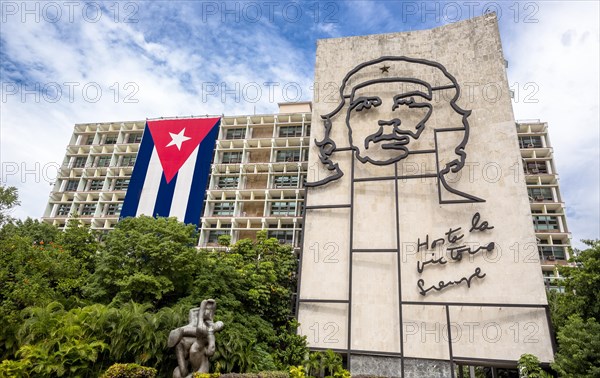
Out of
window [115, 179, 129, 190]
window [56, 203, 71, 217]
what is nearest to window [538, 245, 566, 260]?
window [115, 179, 129, 190]

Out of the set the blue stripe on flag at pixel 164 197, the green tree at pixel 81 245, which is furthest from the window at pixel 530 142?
the green tree at pixel 81 245

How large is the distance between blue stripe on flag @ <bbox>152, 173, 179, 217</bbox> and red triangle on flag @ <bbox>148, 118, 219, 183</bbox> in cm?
47

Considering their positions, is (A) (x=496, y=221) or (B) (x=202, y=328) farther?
(A) (x=496, y=221)

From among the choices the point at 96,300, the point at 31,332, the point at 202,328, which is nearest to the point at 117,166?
the point at 96,300

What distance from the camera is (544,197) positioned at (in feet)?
142

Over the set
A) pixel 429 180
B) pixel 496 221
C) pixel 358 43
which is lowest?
pixel 496 221

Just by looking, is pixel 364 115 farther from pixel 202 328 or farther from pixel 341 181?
pixel 202 328

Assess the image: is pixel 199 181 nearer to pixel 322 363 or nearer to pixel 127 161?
pixel 127 161

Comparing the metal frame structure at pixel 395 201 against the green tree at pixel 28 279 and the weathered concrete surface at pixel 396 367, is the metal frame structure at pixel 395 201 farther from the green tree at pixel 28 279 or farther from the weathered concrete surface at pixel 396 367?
the green tree at pixel 28 279

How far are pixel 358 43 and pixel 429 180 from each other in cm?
999

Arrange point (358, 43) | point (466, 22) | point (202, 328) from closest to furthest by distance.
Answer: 1. point (202, 328)
2. point (466, 22)
3. point (358, 43)

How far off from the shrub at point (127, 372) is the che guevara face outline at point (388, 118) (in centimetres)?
1397

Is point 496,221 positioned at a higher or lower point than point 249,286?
higher

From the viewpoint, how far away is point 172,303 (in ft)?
60.4
